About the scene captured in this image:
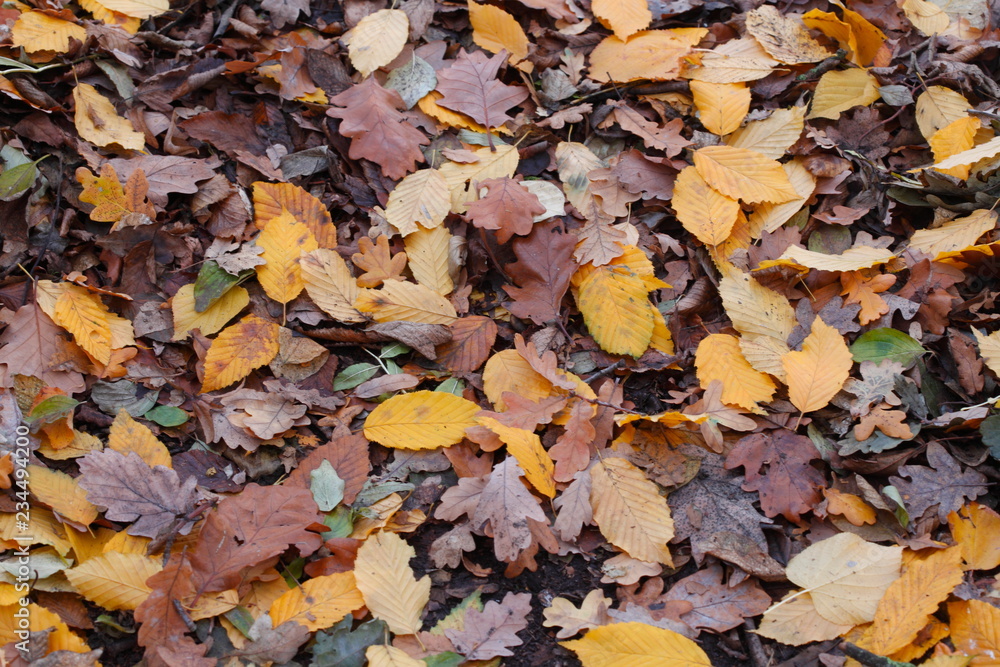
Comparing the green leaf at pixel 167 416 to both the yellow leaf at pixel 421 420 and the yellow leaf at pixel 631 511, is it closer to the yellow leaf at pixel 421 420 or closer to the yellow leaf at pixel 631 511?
the yellow leaf at pixel 421 420

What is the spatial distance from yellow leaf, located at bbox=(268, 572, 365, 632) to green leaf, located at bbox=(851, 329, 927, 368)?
1.58 m

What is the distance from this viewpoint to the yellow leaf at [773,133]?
2.34m

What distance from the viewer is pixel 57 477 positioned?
1856 mm

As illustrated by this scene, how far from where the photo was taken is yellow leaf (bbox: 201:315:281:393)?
2.03 metres

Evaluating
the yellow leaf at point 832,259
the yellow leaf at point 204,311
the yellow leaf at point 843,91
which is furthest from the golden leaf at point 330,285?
the yellow leaf at point 843,91

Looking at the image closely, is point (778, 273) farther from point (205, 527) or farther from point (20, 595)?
point (20, 595)

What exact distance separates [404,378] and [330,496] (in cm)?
41

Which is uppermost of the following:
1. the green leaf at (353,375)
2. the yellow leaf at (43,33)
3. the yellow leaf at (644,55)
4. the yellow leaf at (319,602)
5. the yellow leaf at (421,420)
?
the yellow leaf at (43,33)

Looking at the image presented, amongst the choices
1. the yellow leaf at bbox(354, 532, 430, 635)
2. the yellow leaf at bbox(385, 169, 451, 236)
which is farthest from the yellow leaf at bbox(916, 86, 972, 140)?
the yellow leaf at bbox(354, 532, 430, 635)

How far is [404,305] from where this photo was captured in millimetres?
2139

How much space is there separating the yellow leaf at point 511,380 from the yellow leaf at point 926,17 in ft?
6.37

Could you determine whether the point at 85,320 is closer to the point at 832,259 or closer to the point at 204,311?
the point at 204,311

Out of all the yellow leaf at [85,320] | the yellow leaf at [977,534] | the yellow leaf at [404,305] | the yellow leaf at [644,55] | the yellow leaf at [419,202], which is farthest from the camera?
the yellow leaf at [644,55]

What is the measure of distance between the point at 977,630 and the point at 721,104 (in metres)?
1.72
